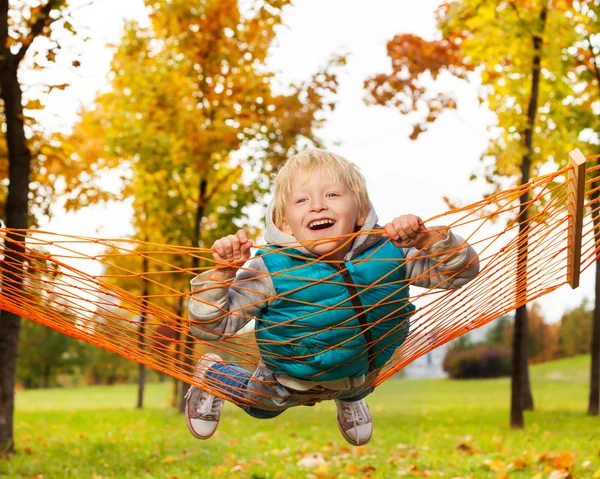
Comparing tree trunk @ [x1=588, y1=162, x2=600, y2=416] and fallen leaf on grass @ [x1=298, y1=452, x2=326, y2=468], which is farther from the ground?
tree trunk @ [x1=588, y1=162, x2=600, y2=416]

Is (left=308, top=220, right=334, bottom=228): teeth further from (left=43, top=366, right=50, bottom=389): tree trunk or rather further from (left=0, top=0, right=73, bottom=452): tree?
(left=43, top=366, right=50, bottom=389): tree trunk

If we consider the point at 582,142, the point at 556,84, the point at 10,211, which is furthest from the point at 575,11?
the point at 10,211

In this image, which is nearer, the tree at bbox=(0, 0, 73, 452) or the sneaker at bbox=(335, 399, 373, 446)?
the sneaker at bbox=(335, 399, 373, 446)

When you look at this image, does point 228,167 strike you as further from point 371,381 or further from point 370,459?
point 371,381

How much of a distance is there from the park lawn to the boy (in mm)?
1921

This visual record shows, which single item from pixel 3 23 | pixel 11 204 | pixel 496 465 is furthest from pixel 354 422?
pixel 3 23

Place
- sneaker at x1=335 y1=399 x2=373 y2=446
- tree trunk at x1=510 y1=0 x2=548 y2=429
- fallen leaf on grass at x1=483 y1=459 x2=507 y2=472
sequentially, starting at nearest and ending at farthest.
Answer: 1. sneaker at x1=335 y1=399 x2=373 y2=446
2. fallen leaf on grass at x1=483 y1=459 x2=507 y2=472
3. tree trunk at x1=510 y1=0 x2=548 y2=429

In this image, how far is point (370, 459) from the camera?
5.12m

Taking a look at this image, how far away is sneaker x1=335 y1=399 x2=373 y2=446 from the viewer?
3086 millimetres

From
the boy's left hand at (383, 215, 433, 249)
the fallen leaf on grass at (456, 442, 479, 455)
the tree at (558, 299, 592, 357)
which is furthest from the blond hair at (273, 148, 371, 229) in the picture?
the tree at (558, 299, 592, 357)

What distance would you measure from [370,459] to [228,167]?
212 inches

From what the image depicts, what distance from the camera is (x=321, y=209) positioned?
248cm

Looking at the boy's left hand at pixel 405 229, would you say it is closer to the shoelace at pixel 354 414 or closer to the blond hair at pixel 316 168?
the blond hair at pixel 316 168

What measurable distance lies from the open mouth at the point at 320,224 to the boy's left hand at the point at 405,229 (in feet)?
1.07
